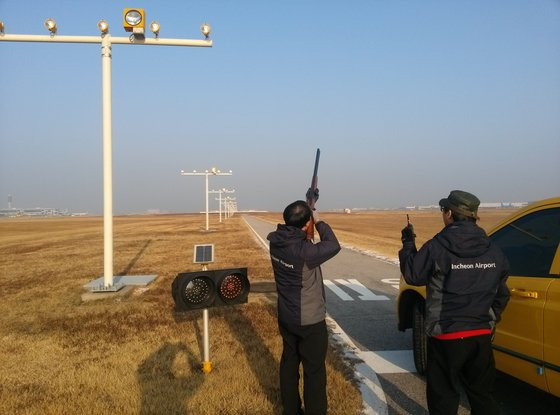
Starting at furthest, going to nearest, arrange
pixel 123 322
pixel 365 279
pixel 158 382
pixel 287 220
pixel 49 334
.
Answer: pixel 365 279
pixel 123 322
pixel 49 334
pixel 158 382
pixel 287 220

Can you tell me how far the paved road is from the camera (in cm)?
402

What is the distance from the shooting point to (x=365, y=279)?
11.8 m

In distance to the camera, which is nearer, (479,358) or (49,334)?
(479,358)

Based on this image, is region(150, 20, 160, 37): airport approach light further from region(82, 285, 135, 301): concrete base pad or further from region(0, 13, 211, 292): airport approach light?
region(82, 285, 135, 301): concrete base pad

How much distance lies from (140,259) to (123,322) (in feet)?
31.3

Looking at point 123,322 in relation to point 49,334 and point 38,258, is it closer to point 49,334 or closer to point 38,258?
point 49,334

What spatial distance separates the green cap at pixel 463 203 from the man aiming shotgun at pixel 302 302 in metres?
0.93

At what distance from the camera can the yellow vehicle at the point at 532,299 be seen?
323 cm

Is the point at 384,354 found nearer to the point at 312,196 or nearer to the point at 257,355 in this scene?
the point at 257,355

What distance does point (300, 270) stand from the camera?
338 cm

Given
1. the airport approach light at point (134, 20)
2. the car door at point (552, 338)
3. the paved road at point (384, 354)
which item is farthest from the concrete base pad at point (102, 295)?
the car door at point (552, 338)

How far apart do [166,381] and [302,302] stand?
2176 mm

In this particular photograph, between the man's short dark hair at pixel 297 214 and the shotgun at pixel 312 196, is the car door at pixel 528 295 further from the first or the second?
the man's short dark hair at pixel 297 214

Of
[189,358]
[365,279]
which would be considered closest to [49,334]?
[189,358]
